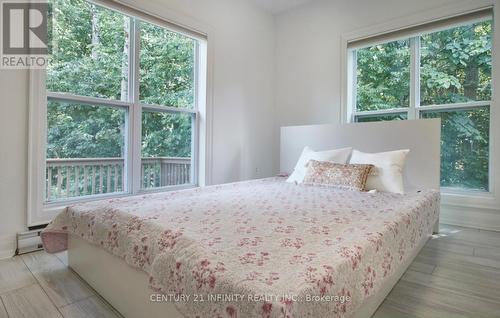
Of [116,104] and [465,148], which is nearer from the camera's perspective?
[116,104]

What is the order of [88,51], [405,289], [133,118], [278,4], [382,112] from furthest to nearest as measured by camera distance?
[278,4] < [382,112] < [133,118] < [88,51] < [405,289]

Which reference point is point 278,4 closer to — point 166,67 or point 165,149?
point 166,67

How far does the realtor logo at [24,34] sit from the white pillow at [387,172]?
9.64 feet

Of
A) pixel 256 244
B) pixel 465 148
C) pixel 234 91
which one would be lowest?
pixel 256 244

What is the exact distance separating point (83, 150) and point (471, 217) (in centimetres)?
385

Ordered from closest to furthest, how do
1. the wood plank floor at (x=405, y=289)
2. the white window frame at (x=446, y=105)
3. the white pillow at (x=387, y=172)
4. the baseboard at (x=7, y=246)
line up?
the wood plank floor at (x=405, y=289) → the baseboard at (x=7, y=246) → the white pillow at (x=387, y=172) → the white window frame at (x=446, y=105)

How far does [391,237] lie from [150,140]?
7.88 feet

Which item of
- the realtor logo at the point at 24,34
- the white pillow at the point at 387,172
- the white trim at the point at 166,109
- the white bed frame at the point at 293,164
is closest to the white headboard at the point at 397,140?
the white bed frame at the point at 293,164

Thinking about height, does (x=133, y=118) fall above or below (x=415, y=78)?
below

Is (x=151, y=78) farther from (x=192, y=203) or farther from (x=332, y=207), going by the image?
(x=332, y=207)

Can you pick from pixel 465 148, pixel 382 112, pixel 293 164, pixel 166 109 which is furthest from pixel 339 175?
pixel 166 109

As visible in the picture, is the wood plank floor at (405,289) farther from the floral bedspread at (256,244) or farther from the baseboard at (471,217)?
the baseboard at (471,217)

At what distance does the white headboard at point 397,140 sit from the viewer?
8.69 feet

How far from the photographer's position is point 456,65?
292cm
